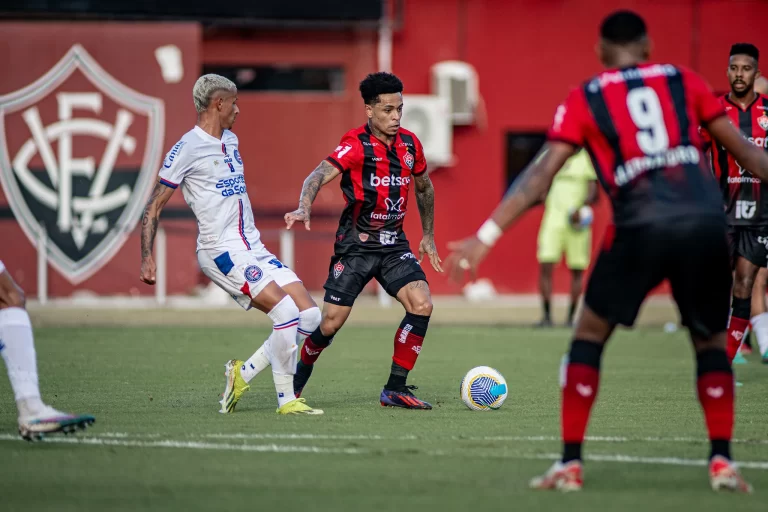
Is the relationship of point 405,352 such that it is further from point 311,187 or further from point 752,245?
point 752,245

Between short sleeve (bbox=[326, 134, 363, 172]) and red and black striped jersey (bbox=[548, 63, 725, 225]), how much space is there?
3336mm

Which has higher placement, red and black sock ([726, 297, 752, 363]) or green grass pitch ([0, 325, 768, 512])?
red and black sock ([726, 297, 752, 363])

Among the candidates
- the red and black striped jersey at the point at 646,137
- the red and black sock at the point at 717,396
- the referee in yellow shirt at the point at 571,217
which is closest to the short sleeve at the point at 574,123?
the red and black striped jersey at the point at 646,137

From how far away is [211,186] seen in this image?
28.0ft

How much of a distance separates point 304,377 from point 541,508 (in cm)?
397

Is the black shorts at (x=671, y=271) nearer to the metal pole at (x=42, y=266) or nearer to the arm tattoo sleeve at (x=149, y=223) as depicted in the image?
the arm tattoo sleeve at (x=149, y=223)

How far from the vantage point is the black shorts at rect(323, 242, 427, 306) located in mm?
9016

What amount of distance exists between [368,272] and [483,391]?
4.14 feet

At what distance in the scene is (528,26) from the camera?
21109 mm

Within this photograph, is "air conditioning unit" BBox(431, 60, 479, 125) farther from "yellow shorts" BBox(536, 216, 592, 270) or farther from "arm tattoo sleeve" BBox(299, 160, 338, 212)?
"arm tattoo sleeve" BBox(299, 160, 338, 212)

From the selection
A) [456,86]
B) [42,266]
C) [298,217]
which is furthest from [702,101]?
[42,266]

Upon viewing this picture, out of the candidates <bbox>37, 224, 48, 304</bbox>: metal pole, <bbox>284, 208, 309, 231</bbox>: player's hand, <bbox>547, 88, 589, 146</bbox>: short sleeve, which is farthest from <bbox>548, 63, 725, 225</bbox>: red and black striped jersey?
<bbox>37, 224, 48, 304</bbox>: metal pole

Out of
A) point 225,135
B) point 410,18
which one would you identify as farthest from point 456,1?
point 225,135

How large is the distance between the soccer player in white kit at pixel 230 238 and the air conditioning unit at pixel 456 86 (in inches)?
470
